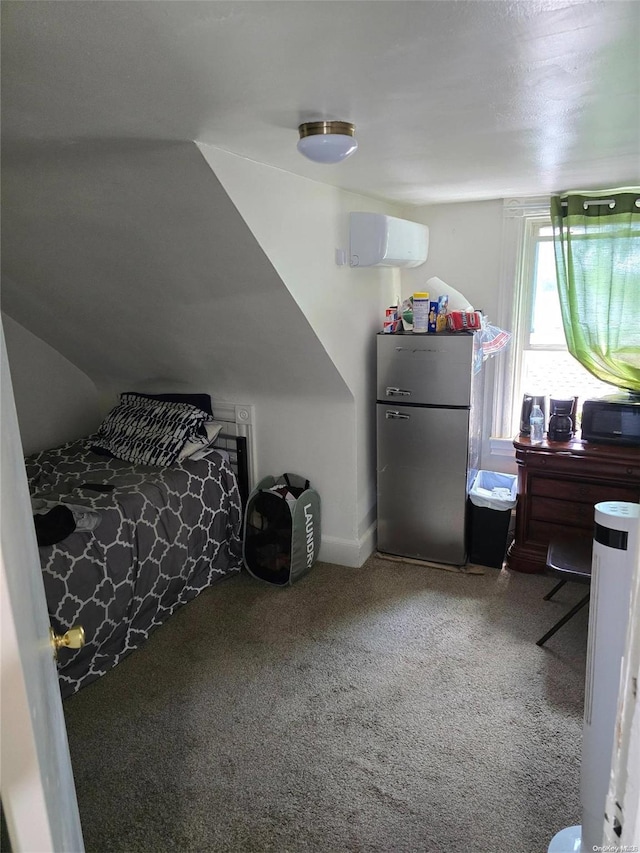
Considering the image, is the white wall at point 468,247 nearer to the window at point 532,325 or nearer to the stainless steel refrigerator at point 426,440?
the window at point 532,325

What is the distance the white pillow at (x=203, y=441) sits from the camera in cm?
310

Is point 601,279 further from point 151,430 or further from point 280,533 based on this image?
point 151,430

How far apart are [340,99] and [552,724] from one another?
2217 millimetres

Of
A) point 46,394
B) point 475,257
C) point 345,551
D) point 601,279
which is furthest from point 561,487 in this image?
point 46,394

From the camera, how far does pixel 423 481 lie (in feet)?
10.8

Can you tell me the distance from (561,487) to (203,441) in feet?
6.52

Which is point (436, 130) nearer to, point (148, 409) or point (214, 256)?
point (214, 256)

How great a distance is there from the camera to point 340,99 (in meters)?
1.45

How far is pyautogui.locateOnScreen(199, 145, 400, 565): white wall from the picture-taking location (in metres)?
2.30

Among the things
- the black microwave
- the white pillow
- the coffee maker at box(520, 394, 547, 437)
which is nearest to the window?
the coffee maker at box(520, 394, 547, 437)

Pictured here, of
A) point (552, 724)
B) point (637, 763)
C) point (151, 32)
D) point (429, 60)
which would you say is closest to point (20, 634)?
point (637, 763)

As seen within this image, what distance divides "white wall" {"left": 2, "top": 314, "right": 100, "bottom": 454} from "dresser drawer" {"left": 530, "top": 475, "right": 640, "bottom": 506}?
294cm

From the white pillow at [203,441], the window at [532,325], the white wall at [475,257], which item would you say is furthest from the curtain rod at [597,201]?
the white pillow at [203,441]

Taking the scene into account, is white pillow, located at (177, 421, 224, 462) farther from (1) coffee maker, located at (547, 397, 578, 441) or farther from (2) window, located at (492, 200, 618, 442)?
(1) coffee maker, located at (547, 397, 578, 441)
